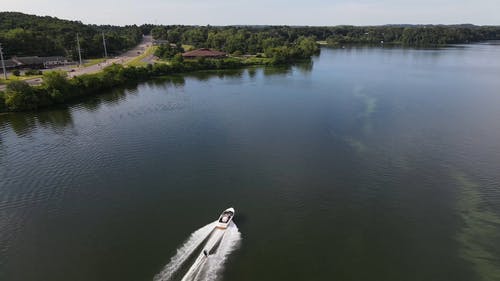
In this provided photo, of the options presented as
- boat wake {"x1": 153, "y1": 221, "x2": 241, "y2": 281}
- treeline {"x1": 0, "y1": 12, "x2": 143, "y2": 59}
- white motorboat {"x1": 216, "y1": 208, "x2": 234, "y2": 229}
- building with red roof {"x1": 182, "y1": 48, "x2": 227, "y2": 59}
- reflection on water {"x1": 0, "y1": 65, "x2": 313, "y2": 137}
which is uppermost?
treeline {"x1": 0, "y1": 12, "x2": 143, "y2": 59}

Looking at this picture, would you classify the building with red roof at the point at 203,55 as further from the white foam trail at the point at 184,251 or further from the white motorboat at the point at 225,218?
the white foam trail at the point at 184,251

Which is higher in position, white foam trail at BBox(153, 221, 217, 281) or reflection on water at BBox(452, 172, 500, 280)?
white foam trail at BBox(153, 221, 217, 281)

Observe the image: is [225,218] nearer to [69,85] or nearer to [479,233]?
[479,233]

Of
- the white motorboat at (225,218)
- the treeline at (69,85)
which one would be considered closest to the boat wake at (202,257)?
the white motorboat at (225,218)

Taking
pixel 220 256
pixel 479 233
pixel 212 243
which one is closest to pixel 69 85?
pixel 212 243

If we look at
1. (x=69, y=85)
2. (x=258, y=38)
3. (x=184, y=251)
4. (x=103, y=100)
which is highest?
(x=258, y=38)

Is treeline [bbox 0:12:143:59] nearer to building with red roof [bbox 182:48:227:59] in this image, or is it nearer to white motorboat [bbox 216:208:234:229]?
building with red roof [bbox 182:48:227:59]

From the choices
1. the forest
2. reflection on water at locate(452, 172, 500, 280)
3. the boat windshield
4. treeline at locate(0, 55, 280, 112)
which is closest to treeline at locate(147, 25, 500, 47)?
the forest
